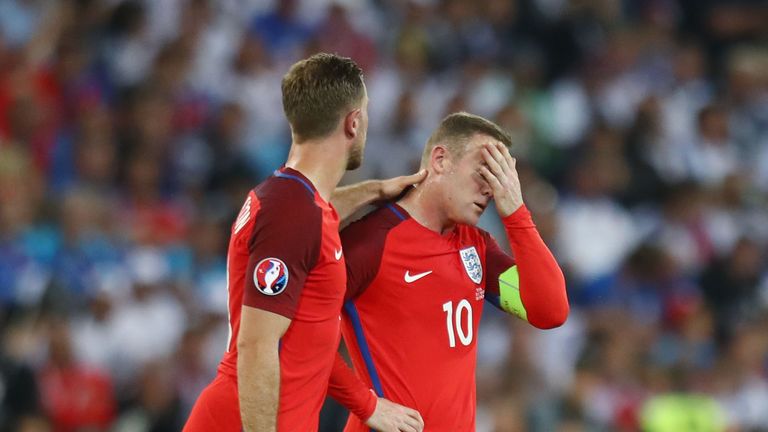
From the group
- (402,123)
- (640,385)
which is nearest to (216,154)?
(402,123)

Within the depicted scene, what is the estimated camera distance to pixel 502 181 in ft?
14.4

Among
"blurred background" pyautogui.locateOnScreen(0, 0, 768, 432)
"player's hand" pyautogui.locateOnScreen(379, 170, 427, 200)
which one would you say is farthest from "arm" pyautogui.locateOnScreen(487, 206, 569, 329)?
"blurred background" pyautogui.locateOnScreen(0, 0, 768, 432)

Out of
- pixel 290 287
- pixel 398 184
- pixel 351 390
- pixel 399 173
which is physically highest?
pixel 399 173

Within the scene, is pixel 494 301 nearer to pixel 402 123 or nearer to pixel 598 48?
pixel 402 123

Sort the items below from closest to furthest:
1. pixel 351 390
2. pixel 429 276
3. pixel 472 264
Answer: pixel 351 390 < pixel 429 276 < pixel 472 264

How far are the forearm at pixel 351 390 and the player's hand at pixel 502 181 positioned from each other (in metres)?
0.76

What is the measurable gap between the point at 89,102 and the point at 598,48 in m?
4.86

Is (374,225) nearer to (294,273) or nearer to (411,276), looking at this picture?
(411,276)

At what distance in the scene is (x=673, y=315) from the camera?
9.84m

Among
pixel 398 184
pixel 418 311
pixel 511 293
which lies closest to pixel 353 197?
pixel 398 184

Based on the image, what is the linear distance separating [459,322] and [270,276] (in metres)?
0.95

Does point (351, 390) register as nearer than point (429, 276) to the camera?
Yes

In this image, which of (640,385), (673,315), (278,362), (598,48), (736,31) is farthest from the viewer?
(736,31)

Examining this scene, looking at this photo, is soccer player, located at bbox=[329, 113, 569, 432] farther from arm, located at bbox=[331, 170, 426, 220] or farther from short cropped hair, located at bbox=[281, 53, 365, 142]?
short cropped hair, located at bbox=[281, 53, 365, 142]
